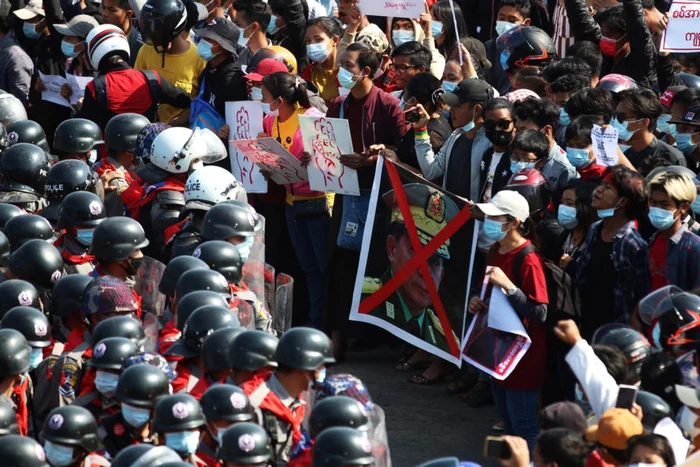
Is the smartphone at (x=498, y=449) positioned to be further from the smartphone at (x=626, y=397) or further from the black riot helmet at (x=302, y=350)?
the black riot helmet at (x=302, y=350)

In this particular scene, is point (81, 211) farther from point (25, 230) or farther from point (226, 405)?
point (226, 405)

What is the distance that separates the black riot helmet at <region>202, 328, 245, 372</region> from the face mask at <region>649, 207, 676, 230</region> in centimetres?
266

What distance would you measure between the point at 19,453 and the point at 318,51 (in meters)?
6.13

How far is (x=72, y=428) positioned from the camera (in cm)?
614

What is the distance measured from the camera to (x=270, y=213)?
10930 mm

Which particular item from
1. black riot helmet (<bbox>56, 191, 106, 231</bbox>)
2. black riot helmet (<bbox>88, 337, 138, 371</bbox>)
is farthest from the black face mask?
black riot helmet (<bbox>88, 337, 138, 371</bbox>)

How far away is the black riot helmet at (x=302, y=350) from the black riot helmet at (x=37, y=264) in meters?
2.23

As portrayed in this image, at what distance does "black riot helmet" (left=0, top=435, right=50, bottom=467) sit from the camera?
5.71 meters

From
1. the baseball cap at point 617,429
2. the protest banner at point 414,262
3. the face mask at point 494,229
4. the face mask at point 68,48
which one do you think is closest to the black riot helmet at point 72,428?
the baseball cap at point 617,429

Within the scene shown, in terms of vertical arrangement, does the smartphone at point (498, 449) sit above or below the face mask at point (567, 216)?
below

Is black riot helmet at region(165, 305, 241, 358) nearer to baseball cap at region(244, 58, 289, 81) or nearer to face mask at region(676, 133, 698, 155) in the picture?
face mask at region(676, 133, 698, 155)

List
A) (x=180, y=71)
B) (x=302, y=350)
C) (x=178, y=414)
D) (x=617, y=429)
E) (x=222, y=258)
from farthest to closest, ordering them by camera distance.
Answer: (x=180, y=71)
(x=222, y=258)
(x=302, y=350)
(x=178, y=414)
(x=617, y=429)

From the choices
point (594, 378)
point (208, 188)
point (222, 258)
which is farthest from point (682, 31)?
point (594, 378)

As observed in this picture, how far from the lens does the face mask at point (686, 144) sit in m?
9.27
